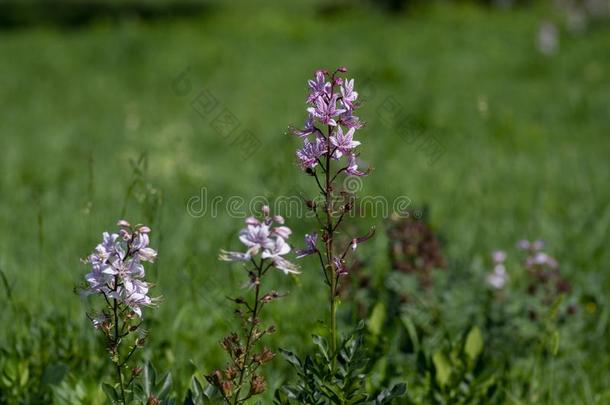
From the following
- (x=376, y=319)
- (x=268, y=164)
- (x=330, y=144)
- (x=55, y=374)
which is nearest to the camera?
(x=330, y=144)

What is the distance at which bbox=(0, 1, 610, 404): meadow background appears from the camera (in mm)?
2904

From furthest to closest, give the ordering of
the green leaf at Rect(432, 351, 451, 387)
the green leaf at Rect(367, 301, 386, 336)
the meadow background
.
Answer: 1. the meadow background
2. the green leaf at Rect(367, 301, 386, 336)
3. the green leaf at Rect(432, 351, 451, 387)

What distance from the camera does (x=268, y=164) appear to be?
576cm

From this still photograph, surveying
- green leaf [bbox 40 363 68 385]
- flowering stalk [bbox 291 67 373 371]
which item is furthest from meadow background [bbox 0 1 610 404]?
flowering stalk [bbox 291 67 373 371]

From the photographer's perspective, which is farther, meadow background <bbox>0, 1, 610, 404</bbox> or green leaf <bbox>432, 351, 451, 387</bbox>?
meadow background <bbox>0, 1, 610, 404</bbox>

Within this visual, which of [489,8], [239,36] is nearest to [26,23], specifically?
[239,36]

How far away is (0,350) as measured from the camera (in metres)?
2.47

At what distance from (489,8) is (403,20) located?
266cm

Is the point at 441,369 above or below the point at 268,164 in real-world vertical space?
below

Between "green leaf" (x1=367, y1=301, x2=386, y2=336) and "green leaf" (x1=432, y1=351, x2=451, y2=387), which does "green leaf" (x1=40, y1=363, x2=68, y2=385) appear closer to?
"green leaf" (x1=367, y1=301, x2=386, y2=336)

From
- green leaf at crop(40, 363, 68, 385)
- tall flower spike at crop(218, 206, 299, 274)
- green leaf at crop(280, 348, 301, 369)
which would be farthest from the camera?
green leaf at crop(40, 363, 68, 385)

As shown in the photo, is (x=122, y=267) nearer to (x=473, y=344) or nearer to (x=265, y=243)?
(x=265, y=243)

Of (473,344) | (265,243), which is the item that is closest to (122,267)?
(265,243)

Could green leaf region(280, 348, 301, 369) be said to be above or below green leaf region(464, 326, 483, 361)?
below
